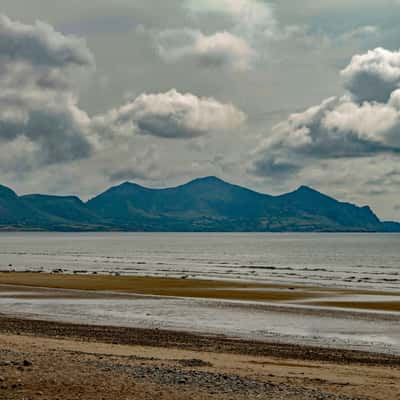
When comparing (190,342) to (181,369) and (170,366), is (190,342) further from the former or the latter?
(181,369)

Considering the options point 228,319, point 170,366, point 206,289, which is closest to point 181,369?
point 170,366

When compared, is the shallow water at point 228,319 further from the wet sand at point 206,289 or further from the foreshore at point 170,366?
the wet sand at point 206,289

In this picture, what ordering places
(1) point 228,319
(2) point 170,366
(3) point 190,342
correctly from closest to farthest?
(2) point 170,366, (3) point 190,342, (1) point 228,319

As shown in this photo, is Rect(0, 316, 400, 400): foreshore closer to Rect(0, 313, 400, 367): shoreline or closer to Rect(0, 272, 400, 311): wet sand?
Rect(0, 313, 400, 367): shoreline

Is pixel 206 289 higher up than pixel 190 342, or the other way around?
pixel 190 342

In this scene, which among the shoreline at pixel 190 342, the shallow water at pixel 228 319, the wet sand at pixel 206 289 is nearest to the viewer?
the shoreline at pixel 190 342

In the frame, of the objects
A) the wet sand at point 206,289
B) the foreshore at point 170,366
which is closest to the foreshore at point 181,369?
the foreshore at point 170,366

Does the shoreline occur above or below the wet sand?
above

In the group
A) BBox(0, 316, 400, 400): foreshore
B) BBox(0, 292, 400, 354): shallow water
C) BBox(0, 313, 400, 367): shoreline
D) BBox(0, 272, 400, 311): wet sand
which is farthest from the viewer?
BBox(0, 272, 400, 311): wet sand

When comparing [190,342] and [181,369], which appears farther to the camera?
[190,342]

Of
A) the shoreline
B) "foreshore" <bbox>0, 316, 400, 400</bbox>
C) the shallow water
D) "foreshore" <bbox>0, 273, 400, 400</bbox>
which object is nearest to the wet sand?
the shallow water

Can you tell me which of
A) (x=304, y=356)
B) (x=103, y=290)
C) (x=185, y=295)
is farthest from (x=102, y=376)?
(x=103, y=290)

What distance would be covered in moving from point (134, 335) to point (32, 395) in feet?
53.9

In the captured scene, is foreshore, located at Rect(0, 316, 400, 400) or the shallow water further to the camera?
the shallow water
